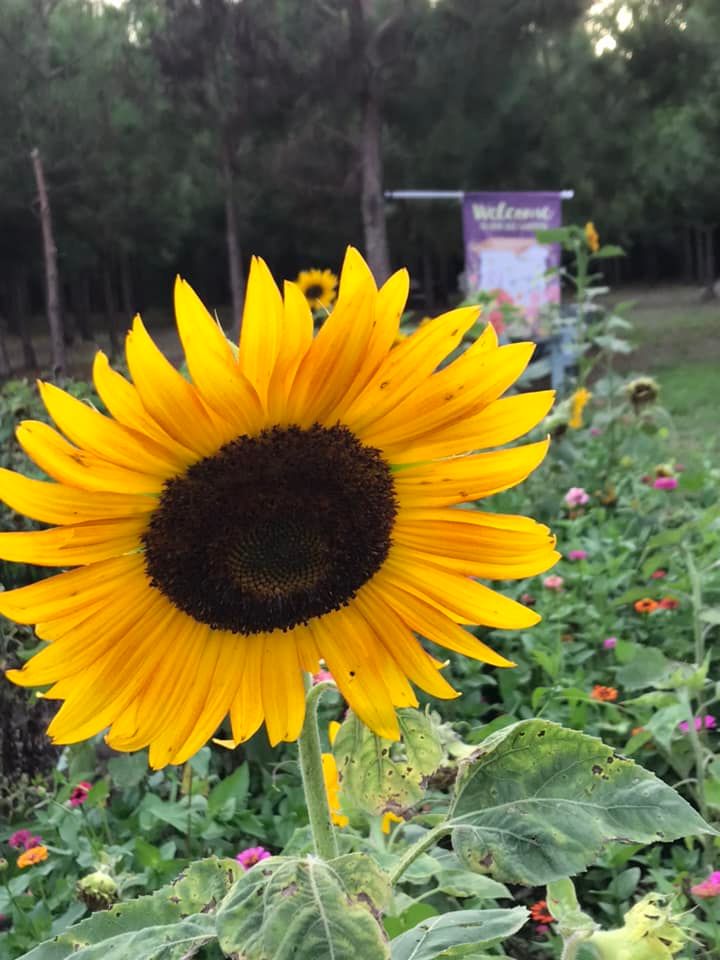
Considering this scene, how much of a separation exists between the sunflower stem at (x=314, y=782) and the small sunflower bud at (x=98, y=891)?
2.07ft

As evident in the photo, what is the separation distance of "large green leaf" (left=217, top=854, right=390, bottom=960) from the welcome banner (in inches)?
244

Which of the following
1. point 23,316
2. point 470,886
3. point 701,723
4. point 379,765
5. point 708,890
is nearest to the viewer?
point 379,765

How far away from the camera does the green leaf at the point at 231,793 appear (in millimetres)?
1734

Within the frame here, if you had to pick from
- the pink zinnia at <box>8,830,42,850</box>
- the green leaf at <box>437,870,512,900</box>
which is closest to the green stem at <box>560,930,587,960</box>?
the green leaf at <box>437,870,512,900</box>

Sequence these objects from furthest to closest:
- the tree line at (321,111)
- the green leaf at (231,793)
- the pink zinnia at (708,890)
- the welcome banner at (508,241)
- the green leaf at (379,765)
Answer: the tree line at (321,111), the welcome banner at (508,241), the green leaf at (231,793), the pink zinnia at (708,890), the green leaf at (379,765)

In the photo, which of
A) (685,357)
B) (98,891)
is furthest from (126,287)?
(98,891)

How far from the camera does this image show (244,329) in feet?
2.27

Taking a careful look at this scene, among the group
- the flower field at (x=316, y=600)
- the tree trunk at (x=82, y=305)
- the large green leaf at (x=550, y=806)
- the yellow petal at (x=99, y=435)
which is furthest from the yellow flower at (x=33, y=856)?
the tree trunk at (x=82, y=305)

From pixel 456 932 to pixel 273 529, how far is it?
395 mm

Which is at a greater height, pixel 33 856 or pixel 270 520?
pixel 270 520

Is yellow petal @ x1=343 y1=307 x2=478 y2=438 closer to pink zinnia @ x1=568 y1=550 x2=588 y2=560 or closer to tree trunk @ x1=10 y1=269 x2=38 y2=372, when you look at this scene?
pink zinnia @ x1=568 y1=550 x2=588 y2=560

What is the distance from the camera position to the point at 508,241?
22.8 ft

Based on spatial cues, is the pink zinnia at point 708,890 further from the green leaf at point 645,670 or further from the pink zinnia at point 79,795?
the pink zinnia at point 79,795

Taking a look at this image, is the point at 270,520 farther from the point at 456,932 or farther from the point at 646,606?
the point at 646,606
